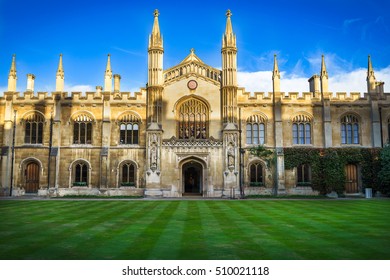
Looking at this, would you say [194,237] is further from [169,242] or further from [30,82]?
[30,82]

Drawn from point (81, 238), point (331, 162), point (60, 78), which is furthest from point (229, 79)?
point (81, 238)

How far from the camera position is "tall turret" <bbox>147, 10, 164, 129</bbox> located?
32781 mm

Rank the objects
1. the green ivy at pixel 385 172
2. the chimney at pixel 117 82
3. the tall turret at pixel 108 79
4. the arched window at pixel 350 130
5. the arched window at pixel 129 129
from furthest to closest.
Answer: the chimney at pixel 117 82
the tall turret at pixel 108 79
the arched window at pixel 350 130
the arched window at pixel 129 129
the green ivy at pixel 385 172

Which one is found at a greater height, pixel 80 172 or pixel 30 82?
pixel 30 82

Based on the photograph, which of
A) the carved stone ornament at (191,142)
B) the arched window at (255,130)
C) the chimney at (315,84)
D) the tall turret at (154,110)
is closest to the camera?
the tall turret at (154,110)

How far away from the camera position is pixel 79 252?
28.5 ft

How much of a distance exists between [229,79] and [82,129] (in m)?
14.7

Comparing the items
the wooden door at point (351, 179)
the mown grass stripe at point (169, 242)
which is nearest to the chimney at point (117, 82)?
the wooden door at point (351, 179)

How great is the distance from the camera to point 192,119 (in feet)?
111

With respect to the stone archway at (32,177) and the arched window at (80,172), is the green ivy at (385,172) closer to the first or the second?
the arched window at (80,172)

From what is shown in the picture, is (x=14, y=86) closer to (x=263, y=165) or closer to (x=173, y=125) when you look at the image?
(x=173, y=125)

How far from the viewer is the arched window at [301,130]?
34.1 meters

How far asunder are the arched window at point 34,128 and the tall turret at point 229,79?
57.4ft

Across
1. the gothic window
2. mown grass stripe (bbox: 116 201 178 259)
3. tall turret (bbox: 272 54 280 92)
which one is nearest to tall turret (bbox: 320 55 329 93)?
tall turret (bbox: 272 54 280 92)
